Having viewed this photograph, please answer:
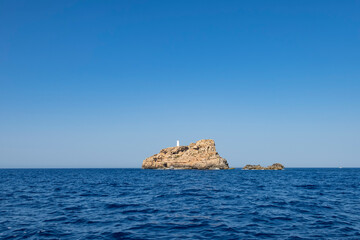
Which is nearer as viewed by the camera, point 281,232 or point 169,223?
point 281,232

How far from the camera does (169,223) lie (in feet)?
47.3

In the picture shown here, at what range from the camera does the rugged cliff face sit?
134875 millimetres

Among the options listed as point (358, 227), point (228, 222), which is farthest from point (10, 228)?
point (358, 227)

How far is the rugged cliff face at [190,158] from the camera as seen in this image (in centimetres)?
13488

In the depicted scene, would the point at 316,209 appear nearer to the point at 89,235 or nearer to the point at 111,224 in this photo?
the point at 111,224

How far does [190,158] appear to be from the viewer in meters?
144

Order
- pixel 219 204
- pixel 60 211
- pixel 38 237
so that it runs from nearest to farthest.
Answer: pixel 38 237
pixel 60 211
pixel 219 204

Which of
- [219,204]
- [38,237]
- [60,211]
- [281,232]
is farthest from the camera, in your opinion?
[219,204]

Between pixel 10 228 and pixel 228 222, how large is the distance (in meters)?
12.8

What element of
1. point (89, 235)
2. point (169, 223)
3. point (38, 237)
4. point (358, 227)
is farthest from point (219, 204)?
point (38, 237)

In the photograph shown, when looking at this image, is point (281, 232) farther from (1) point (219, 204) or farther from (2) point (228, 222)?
(1) point (219, 204)

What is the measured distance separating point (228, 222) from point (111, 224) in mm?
7239

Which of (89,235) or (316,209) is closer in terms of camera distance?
(89,235)

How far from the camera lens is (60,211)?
18.0 m
